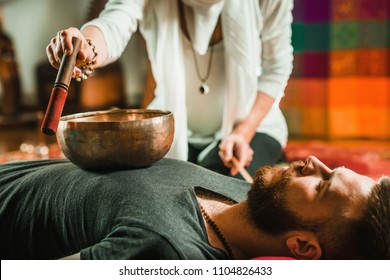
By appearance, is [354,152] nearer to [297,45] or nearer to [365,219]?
[297,45]

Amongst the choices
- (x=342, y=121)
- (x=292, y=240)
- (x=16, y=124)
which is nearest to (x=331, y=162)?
(x=342, y=121)

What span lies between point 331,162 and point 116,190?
133 centimetres

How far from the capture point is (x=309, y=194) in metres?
0.91

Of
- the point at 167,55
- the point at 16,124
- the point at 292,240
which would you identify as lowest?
the point at 16,124

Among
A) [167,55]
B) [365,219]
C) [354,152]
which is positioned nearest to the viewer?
[365,219]

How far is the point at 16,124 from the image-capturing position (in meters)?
3.33

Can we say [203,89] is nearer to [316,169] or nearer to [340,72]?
[316,169]

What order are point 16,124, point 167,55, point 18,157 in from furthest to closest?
point 16,124 → point 18,157 → point 167,55

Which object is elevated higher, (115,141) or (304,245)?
(115,141)

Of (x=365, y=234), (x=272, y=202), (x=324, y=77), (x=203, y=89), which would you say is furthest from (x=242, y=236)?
(x=324, y=77)

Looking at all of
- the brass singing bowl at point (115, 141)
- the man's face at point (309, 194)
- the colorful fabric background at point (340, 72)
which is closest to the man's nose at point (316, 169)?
the man's face at point (309, 194)

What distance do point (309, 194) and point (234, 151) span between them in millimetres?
479

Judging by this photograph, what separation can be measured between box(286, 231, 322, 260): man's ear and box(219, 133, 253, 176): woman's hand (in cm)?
43

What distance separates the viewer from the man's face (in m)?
0.89
